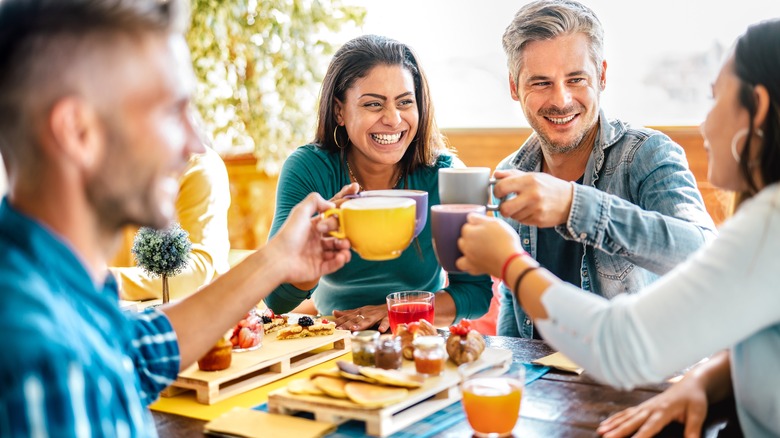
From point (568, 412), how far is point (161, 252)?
107cm

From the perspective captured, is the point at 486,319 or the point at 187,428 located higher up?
the point at 187,428

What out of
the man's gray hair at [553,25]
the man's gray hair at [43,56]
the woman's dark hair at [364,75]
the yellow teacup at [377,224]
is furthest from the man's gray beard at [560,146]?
the man's gray hair at [43,56]

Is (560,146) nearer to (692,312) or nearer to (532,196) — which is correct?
(532,196)

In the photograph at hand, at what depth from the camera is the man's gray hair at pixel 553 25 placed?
227 centimetres

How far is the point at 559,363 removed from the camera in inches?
63.5

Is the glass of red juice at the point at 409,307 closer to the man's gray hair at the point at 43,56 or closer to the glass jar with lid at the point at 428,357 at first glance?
the glass jar with lid at the point at 428,357

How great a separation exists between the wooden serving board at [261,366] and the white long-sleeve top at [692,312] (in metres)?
0.66

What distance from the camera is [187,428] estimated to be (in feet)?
4.44

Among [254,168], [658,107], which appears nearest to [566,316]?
[658,107]

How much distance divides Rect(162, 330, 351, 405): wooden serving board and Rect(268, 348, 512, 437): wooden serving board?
156 mm

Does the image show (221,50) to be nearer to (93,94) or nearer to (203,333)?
(203,333)

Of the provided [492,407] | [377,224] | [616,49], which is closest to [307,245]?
[377,224]

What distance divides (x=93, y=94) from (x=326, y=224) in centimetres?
74

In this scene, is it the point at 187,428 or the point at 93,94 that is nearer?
the point at 93,94
